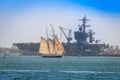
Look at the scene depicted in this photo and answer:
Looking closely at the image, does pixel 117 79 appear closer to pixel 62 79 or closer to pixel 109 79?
pixel 109 79

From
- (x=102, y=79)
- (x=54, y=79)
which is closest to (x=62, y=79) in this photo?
(x=54, y=79)

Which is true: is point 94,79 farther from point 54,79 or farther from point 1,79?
point 1,79

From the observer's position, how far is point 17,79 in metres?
70.9

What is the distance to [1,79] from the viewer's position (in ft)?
226

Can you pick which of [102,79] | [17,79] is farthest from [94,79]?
[17,79]

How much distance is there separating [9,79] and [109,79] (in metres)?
14.3

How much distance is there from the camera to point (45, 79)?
7106 cm

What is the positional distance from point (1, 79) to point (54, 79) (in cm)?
747

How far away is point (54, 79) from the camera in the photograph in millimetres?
70688

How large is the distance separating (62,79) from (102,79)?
232 inches

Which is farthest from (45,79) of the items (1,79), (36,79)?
(1,79)

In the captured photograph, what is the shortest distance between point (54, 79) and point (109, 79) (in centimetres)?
801

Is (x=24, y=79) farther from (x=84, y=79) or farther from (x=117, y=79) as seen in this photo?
(x=117, y=79)

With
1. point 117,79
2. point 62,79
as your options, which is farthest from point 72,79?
point 117,79
